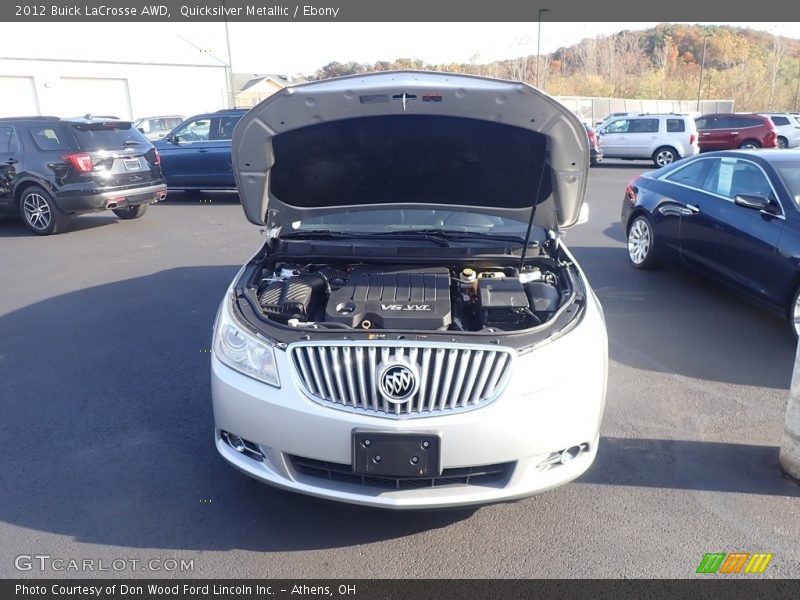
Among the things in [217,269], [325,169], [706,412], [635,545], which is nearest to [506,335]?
[635,545]

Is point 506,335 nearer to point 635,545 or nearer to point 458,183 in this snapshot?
point 635,545

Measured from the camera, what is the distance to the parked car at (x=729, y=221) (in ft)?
16.2

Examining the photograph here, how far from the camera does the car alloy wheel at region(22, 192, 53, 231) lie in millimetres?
9359

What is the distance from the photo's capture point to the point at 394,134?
11.9 ft

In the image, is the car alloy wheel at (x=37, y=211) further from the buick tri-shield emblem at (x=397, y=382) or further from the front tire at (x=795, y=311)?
the front tire at (x=795, y=311)

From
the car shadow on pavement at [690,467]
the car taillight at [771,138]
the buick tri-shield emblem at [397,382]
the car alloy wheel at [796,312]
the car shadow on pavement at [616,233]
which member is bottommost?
the car taillight at [771,138]

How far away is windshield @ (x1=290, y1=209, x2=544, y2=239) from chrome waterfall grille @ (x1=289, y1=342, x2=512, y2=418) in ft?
4.69

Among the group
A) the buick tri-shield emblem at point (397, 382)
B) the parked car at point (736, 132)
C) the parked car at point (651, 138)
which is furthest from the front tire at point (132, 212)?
the parked car at point (736, 132)

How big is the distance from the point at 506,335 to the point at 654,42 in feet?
225

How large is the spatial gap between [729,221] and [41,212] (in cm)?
926

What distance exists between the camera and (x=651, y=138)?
19891 mm

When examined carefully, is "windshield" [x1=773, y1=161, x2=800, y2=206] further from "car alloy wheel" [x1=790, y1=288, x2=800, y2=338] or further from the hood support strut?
the hood support strut

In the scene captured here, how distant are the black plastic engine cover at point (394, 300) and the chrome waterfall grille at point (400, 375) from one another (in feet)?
1.43

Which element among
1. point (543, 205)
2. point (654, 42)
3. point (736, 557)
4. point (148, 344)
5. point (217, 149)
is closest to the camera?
point (736, 557)
